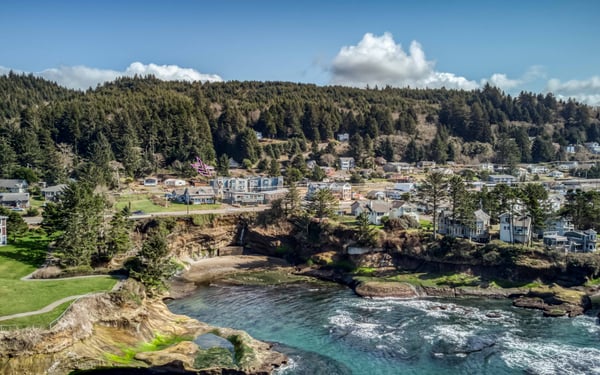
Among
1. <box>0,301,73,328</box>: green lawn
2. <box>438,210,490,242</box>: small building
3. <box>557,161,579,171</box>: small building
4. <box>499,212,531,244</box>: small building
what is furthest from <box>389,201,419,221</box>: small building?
<box>557,161,579,171</box>: small building

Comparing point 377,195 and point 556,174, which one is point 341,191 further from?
point 556,174

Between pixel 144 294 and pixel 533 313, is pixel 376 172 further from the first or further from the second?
Result: pixel 144 294

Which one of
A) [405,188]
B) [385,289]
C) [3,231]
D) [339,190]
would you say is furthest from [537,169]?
[3,231]

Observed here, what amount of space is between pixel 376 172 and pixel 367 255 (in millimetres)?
61447

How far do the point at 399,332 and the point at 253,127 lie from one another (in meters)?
109

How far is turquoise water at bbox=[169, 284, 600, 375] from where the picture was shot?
34906mm

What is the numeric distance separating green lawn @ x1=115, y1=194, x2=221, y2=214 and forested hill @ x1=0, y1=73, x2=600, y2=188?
262 inches

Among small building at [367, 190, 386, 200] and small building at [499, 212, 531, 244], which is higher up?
small building at [367, 190, 386, 200]

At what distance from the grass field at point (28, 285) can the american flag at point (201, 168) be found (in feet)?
172

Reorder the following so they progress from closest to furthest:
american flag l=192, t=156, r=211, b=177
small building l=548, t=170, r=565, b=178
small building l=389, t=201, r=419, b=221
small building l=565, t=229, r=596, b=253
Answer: small building l=565, t=229, r=596, b=253 → small building l=389, t=201, r=419, b=221 → american flag l=192, t=156, r=211, b=177 → small building l=548, t=170, r=565, b=178

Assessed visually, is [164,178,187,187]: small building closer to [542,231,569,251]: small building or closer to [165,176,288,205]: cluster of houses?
[165,176,288,205]: cluster of houses

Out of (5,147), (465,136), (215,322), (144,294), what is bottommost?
(215,322)

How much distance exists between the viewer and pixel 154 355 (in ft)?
110

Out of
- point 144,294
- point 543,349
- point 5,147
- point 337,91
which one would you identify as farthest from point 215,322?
point 337,91
